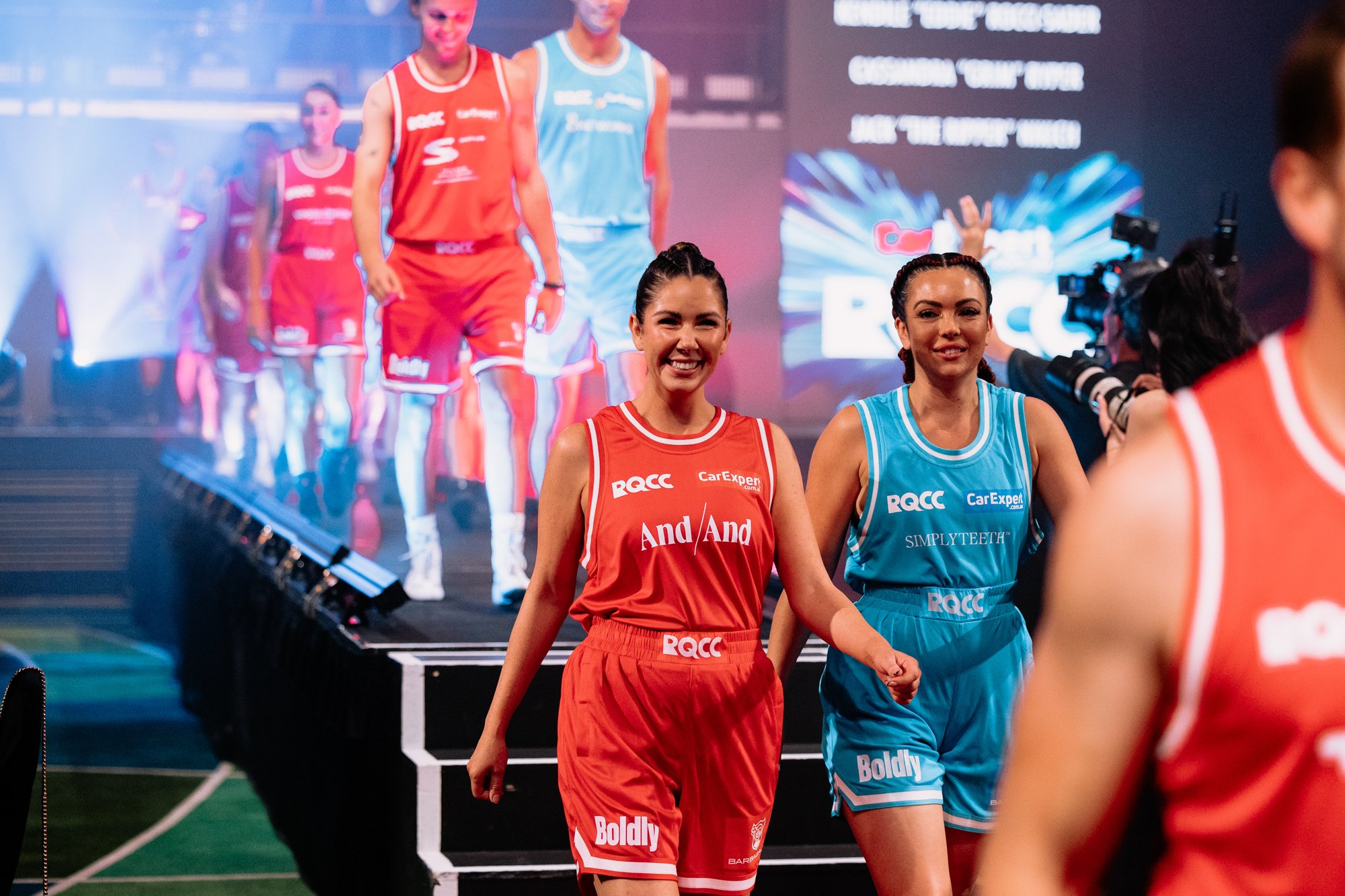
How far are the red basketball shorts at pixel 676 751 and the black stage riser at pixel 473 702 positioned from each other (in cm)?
159

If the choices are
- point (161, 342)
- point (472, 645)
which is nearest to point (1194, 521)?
point (472, 645)

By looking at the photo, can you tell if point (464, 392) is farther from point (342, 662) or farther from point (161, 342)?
point (342, 662)

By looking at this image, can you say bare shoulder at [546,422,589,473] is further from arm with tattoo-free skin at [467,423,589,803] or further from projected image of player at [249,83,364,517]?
projected image of player at [249,83,364,517]

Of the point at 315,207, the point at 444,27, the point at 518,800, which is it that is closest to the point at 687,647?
the point at 518,800

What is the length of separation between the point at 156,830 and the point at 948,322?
172 inches

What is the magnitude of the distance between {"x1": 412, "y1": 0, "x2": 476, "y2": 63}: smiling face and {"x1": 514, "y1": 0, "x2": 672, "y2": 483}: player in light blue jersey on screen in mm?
330

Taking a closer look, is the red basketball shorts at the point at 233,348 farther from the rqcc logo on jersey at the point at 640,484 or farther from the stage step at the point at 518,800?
the rqcc logo on jersey at the point at 640,484

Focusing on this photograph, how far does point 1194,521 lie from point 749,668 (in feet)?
5.51

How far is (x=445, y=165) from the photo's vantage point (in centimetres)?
509

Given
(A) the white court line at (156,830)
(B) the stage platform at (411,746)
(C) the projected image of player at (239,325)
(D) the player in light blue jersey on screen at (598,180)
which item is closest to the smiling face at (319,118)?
(C) the projected image of player at (239,325)

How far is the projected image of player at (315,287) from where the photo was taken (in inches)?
251

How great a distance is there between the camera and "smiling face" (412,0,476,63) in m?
5.13

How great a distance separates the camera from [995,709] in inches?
102

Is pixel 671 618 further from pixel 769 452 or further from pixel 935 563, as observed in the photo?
pixel 935 563
